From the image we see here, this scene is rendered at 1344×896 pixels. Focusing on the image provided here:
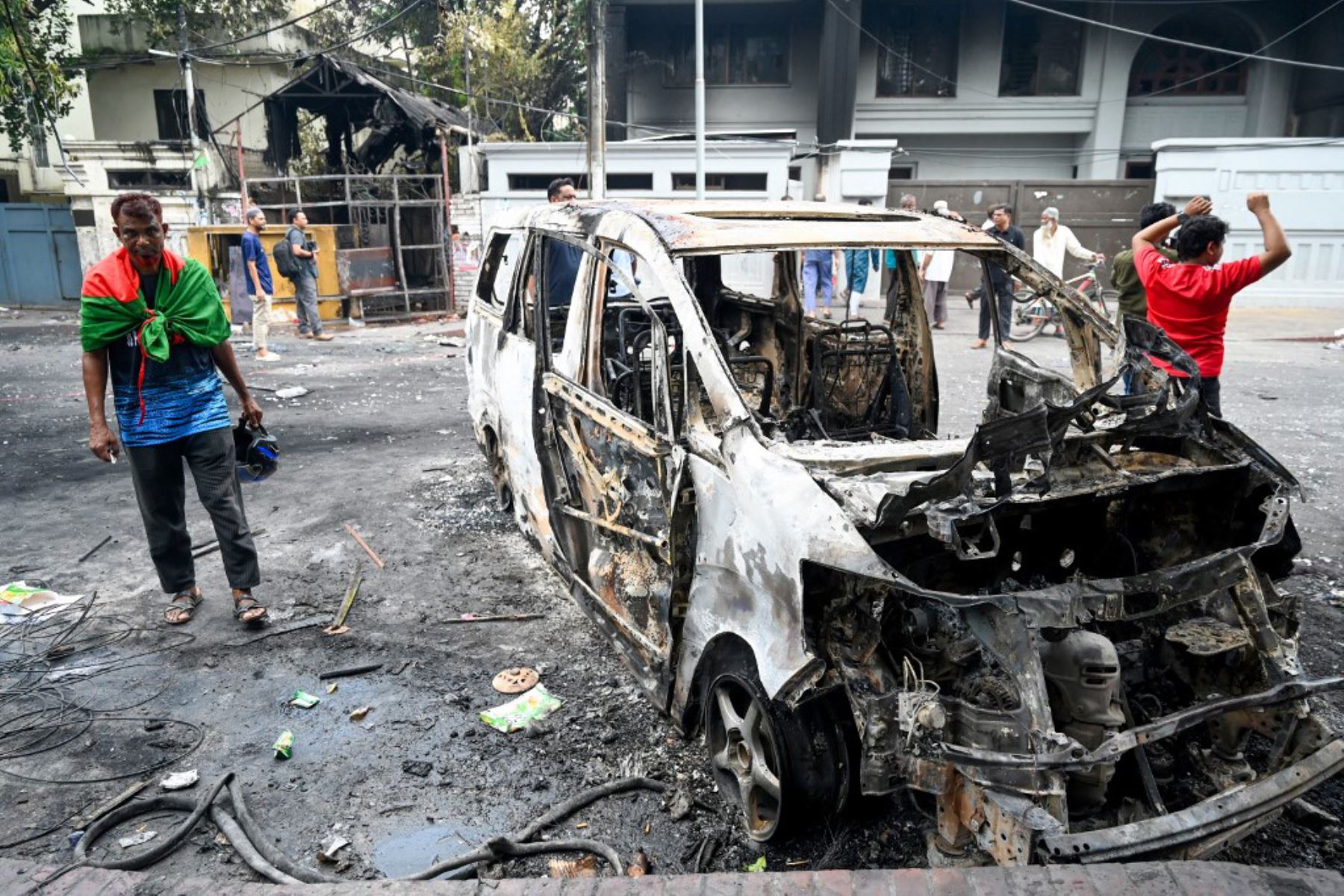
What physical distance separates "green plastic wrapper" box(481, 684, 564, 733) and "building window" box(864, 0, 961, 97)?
20.4 m

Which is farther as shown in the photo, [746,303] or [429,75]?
[429,75]

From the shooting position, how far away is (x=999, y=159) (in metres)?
21.5

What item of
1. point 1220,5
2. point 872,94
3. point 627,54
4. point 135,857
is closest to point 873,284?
point 872,94

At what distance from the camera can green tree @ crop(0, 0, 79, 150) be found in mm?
11555

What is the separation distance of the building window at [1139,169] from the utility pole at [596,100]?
1338 centimetres

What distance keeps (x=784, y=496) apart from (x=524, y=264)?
2.52 m

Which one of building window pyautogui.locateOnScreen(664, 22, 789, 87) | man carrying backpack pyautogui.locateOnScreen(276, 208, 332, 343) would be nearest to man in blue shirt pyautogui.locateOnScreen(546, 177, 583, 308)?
man carrying backpack pyautogui.locateOnScreen(276, 208, 332, 343)

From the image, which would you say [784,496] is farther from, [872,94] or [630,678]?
[872,94]

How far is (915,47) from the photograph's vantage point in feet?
68.7

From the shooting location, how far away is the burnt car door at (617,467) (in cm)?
320

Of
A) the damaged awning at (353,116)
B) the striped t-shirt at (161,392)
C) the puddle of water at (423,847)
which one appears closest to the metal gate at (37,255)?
the damaged awning at (353,116)

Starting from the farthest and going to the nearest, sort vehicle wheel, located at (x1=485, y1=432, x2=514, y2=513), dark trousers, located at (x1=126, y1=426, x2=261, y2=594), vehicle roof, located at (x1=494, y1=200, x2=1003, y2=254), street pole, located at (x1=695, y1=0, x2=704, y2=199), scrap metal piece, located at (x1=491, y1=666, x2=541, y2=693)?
1. street pole, located at (x1=695, y1=0, x2=704, y2=199)
2. vehicle wheel, located at (x1=485, y1=432, x2=514, y2=513)
3. dark trousers, located at (x1=126, y1=426, x2=261, y2=594)
4. scrap metal piece, located at (x1=491, y1=666, x2=541, y2=693)
5. vehicle roof, located at (x1=494, y1=200, x2=1003, y2=254)

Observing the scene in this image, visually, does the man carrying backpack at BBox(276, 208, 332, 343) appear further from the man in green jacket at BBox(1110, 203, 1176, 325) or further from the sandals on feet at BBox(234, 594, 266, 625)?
the man in green jacket at BBox(1110, 203, 1176, 325)

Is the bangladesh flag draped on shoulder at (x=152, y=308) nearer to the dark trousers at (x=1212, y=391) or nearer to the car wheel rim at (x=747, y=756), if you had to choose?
the car wheel rim at (x=747, y=756)
